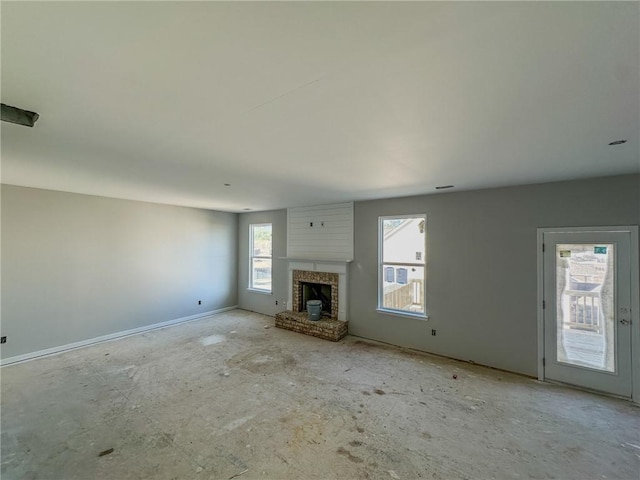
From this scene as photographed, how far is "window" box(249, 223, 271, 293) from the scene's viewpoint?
7.07 meters

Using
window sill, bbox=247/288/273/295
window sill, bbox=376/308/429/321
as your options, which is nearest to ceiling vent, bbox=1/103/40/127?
window sill, bbox=376/308/429/321

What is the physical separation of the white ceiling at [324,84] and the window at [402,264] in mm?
2009

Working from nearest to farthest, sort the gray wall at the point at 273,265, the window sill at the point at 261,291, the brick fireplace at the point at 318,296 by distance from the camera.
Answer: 1. the brick fireplace at the point at 318,296
2. the gray wall at the point at 273,265
3. the window sill at the point at 261,291

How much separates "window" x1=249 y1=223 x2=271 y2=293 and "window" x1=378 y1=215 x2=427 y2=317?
3.15 m

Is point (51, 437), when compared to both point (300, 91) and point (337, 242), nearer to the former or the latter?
point (300, 91)

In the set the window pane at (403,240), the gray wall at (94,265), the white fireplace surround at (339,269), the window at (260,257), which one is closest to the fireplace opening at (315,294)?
the white fireplace surround at (339,269)

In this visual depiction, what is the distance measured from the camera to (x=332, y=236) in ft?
18.9

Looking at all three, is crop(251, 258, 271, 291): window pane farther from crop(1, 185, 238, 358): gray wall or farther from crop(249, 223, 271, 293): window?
crop(1, 185, 238, 358): gray wall

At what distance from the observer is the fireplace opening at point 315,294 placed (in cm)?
618

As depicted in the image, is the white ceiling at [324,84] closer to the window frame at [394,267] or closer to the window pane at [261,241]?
Result: the window frame at [394,267]

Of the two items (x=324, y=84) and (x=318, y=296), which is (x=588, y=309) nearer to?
(x=324, y=84)

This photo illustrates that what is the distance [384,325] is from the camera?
5.01 metres

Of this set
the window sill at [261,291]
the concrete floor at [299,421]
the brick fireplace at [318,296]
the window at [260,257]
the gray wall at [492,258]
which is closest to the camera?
the concrete floor at [299,421]

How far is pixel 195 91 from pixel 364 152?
1520mm
